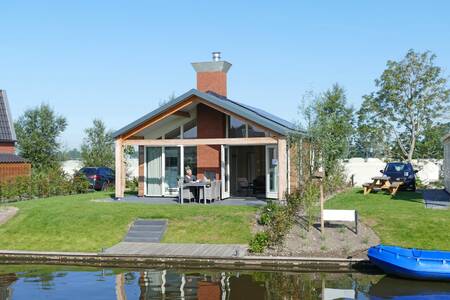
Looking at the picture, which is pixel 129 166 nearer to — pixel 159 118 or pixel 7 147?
pixel 7 147

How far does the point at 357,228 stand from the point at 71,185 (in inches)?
702

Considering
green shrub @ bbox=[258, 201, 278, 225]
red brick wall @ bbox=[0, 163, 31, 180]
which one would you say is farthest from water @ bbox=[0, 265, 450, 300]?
red brick wall @ bbox=[0, 163, 31, 180]

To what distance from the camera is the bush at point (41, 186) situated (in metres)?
27.0

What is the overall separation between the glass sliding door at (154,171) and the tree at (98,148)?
702 inches

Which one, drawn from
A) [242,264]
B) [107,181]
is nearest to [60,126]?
[107,181]

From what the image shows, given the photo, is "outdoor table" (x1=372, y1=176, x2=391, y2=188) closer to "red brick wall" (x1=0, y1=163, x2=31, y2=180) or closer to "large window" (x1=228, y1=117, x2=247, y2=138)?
"large window" (x1=228, y1=117, x2=247, y2=138)

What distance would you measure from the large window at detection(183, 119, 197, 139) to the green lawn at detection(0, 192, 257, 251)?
518cm

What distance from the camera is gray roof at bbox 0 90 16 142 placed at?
117 feet

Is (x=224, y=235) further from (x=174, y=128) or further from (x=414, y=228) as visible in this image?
(x=174, y=128)

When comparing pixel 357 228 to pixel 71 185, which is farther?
pixel 71 185

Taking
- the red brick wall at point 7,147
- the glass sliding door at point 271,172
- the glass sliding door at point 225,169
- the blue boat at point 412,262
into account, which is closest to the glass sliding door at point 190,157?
the glass sliding door at point 225,169

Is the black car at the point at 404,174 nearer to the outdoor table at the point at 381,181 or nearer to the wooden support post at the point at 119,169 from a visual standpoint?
the outdoor table at the point at 381,181

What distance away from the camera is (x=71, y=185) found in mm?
29453

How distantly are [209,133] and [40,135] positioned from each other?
2171 cm
